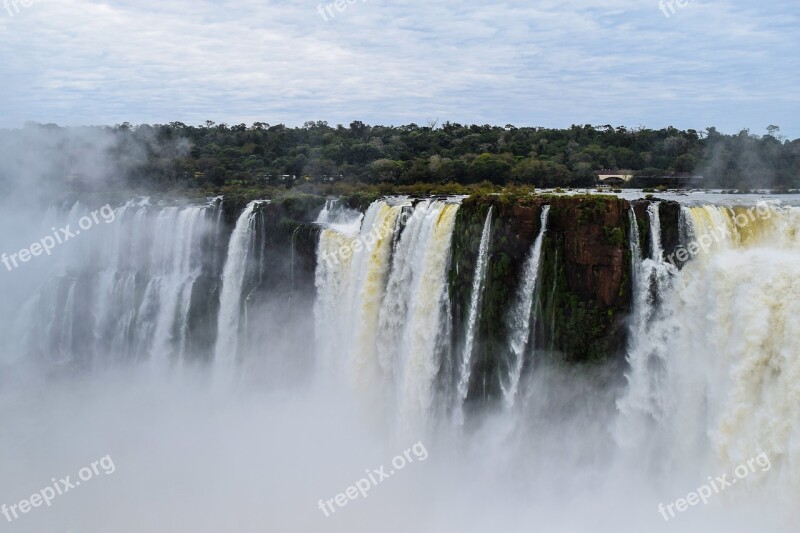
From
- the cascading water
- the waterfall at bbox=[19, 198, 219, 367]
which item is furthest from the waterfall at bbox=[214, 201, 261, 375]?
the waterfall at bbox=[19, 198, 219, 367]

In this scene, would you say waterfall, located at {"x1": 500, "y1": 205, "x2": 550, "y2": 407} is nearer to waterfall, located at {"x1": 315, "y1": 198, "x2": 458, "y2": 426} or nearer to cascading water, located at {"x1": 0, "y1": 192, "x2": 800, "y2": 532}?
cascading water, located at {"x1": 0, "y1": 192, "x2": 800, "y2": 532}

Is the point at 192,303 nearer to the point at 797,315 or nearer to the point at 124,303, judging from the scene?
the point at 124,303

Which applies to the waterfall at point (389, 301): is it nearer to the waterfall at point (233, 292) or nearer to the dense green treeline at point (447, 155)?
the waterfall at point (233, 292)

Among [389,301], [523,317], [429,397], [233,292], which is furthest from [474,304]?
[233,292]

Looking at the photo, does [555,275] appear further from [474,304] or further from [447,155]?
[447,155]

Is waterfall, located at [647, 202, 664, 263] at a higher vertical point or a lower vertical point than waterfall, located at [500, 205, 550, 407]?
higher

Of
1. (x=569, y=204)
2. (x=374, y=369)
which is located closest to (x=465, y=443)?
(x=374, y=369)
